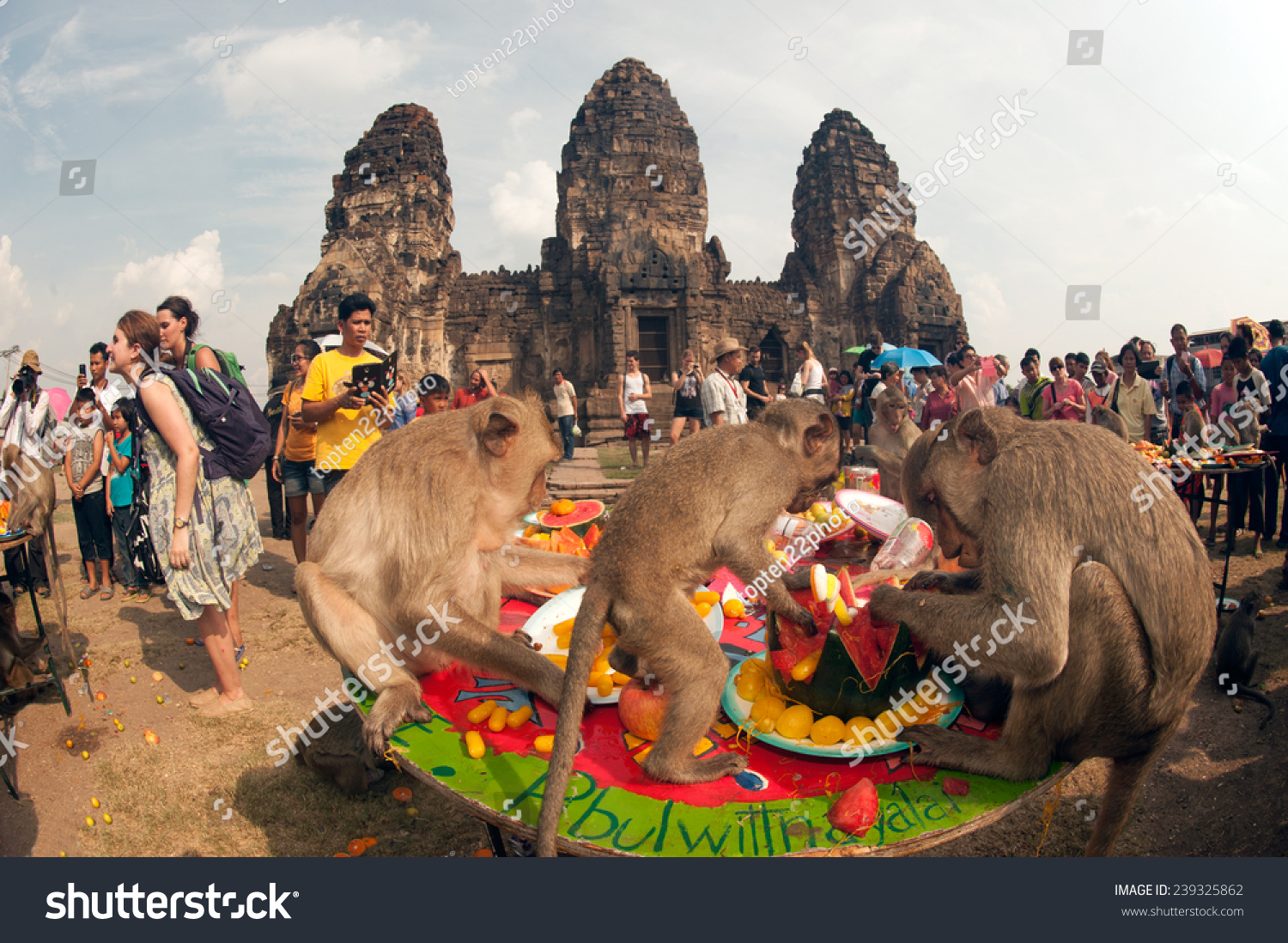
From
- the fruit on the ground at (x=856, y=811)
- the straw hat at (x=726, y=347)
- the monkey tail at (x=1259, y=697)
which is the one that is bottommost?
the monkey tail at (x=1259, y=697)

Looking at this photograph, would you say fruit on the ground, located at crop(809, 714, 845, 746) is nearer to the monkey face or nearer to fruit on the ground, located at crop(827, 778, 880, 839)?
fruit on the ground, located at crop(827, 778, 880, 839)

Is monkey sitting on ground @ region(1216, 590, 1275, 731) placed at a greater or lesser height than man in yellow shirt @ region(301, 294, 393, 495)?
lesser

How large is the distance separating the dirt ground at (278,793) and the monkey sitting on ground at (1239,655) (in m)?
0.13

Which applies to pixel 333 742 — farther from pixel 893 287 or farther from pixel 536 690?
pixel 893 287

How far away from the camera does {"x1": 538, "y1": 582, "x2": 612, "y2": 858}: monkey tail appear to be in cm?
180

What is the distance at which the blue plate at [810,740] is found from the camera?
2.17 metres

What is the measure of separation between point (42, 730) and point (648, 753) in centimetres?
478

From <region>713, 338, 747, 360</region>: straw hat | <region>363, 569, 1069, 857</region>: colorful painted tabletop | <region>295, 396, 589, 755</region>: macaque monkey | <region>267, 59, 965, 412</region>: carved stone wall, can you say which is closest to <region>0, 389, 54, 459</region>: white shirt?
<region>295, 396, 589, 755</region>: macaque monkey

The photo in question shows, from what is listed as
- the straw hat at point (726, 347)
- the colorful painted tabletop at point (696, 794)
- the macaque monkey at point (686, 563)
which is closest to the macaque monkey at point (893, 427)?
the straw hat at point (726, 347)

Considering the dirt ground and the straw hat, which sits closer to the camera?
the dirt ground

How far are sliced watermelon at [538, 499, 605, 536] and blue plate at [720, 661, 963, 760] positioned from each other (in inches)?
77.9

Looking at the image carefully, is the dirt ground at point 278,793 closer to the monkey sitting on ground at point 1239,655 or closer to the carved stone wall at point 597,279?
the monkey sitting on ground at point 1239,655

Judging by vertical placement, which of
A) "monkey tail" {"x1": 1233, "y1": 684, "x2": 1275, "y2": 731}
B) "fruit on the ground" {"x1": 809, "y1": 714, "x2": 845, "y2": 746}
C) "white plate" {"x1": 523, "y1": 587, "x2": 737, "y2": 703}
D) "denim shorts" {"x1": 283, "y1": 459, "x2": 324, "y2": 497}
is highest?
"denim shorts" {"x1": 283, "y1": 459, "x2": 324, "y2": 497}

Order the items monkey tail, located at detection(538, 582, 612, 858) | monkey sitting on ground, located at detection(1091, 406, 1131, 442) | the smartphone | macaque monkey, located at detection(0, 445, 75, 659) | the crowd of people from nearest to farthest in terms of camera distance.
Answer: monkey tail, located at detection(538, 582, 612, 858)
the crowd of people
macaque monkey, located at detection(0, 445, 75, 659)
the smartphone
monkey sitting on ground, located at detection(1091, 406, 1131, 442)
